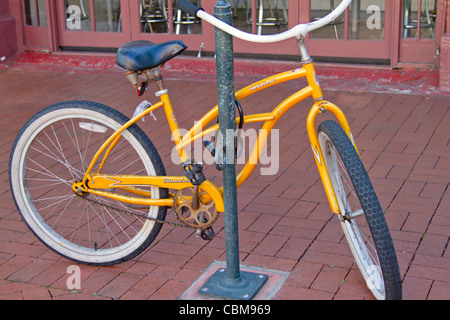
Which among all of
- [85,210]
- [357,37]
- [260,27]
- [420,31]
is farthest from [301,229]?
[260,27]

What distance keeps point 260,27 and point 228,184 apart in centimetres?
480

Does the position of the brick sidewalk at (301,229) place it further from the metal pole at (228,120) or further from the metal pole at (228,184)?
the metal pole at (228,120)

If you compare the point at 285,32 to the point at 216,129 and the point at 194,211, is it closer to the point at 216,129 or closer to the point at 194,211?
the point at 216,129

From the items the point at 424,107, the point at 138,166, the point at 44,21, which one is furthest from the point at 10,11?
the point at 424,107

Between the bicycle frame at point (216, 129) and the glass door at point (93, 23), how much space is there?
4.65 metres

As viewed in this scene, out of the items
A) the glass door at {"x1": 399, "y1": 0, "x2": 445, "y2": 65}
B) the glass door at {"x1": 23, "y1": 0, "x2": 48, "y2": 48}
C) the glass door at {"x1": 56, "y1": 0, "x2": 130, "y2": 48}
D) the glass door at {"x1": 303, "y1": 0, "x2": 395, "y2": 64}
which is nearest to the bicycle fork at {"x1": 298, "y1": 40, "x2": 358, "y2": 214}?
the glass door at {"x1": 399, "y1": 0, "x2": 445, "y2": 65}

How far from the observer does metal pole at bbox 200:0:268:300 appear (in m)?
3.04

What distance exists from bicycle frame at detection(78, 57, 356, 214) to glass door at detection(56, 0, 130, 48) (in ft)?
15.2

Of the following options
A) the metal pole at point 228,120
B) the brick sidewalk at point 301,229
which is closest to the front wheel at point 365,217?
the brick sidewalk at point 301,229

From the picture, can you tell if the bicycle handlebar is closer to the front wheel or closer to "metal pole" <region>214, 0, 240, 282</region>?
"metal pole" <region>214, 0, 240, 282</region>

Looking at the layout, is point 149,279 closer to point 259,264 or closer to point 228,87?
point 259,264

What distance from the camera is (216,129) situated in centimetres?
328

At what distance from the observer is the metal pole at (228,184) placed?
304 centimetres
